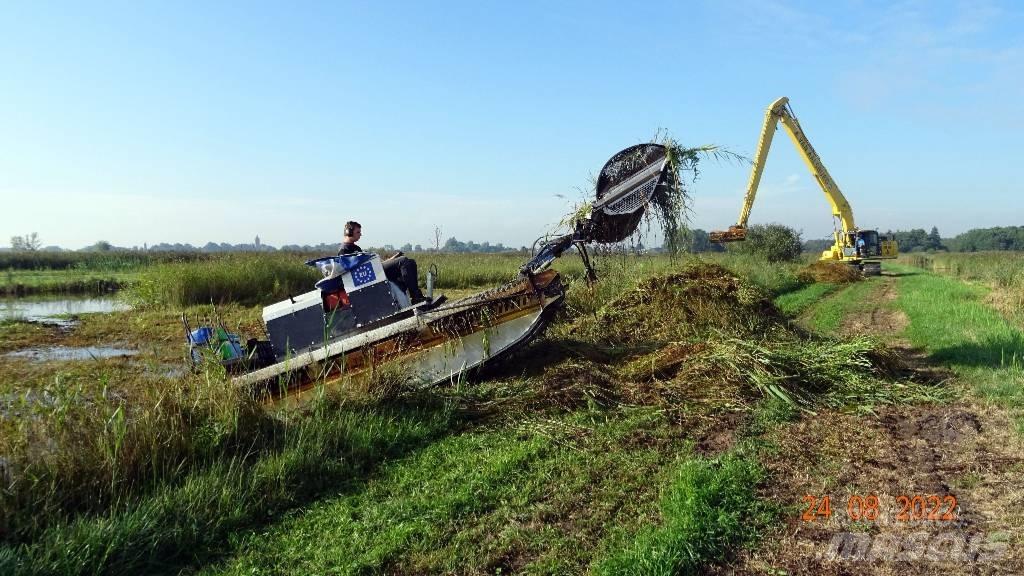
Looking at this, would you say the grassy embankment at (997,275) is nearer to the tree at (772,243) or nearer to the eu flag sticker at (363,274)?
the tree at (772,243)

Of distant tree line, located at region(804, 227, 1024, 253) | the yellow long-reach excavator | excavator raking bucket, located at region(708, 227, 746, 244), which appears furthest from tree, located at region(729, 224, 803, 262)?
distant tree line, located at region(804, 227, 1024, 253)

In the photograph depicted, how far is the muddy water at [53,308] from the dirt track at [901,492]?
1679 cm

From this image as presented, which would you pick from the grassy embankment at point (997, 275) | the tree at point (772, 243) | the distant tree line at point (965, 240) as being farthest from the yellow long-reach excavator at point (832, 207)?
the distant tree line at point (965, 240)

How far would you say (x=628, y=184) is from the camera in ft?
27.2

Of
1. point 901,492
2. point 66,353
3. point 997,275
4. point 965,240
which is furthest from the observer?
point 965,240

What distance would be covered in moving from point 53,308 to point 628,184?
19.4 metres

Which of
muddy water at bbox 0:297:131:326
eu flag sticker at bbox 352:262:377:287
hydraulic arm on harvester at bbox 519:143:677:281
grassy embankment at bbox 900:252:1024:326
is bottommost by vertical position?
muddy water at bbox 0:297:131:326

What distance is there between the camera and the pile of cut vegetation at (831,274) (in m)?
25.0

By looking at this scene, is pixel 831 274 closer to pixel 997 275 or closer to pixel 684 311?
pixel 997 275

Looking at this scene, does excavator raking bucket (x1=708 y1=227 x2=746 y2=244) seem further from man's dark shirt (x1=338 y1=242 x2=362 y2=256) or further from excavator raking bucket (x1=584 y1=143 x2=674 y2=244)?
man's dark shirt (x1=338 y1=242 x2=362 y2=256)

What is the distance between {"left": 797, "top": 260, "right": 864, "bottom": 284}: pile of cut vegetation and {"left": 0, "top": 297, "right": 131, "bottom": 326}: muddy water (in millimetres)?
24145

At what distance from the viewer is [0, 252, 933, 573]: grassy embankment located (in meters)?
3.95

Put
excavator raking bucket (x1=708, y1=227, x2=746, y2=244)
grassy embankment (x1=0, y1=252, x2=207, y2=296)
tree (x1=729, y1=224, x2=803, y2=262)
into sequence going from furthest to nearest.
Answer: tree (x1=729, y1=224, x2=803, y2=262), grassy embankment (x1=0, y1=252, x2=207, y2=296), excavator raking bucket (x1=708, y1=227, x2=746, y2=244)
